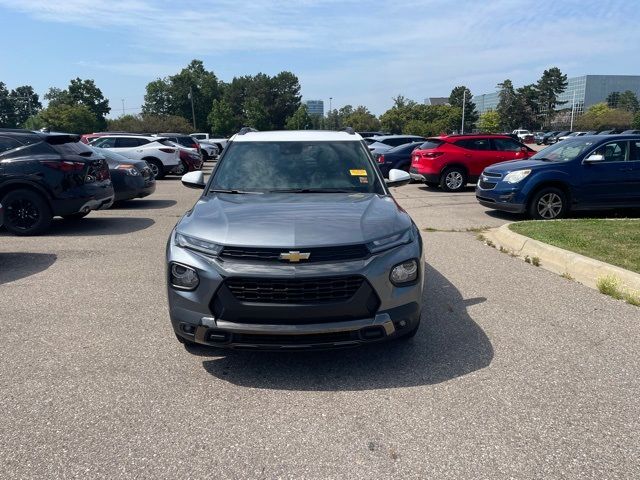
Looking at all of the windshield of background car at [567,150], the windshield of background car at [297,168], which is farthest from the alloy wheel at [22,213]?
the windshield of background car at [567,150]

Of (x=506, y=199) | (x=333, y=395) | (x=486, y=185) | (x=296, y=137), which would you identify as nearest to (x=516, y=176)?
(x=506, y=199)

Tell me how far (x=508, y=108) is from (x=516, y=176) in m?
118

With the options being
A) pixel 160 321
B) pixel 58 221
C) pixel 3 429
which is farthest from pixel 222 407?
pixel 58 221

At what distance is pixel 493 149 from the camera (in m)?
15.5

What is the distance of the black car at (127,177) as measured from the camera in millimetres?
11516

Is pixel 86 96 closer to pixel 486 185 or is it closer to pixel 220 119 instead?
Result: pixel 220 119

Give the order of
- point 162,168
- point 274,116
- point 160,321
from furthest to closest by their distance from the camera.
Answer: point 274,116
point 162,168
point 160,321

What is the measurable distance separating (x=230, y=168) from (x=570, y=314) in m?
3.55

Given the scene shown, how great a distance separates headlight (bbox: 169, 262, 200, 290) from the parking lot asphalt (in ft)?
2.21

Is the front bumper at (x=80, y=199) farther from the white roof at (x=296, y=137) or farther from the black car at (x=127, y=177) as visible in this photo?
the white roof at (x=296, y=137)

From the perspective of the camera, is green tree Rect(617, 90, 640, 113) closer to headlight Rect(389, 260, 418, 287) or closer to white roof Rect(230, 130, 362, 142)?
white roof Rect(230, 130, 362, 142)

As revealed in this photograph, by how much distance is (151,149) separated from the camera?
1995 centimetres

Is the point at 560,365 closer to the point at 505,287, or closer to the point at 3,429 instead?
the point at 505,287

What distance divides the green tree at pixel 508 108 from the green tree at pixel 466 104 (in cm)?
618
